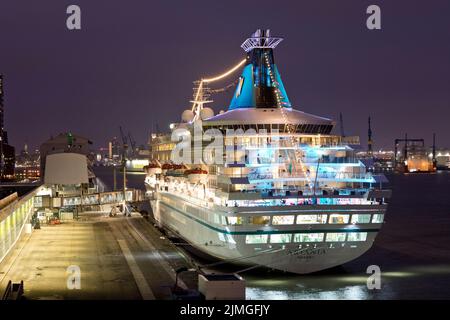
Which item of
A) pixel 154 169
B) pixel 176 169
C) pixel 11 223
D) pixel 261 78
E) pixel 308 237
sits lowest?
pixel 308 237

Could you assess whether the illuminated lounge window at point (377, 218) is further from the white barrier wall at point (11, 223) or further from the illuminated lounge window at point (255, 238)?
the white barrier wall at point (11, 223)

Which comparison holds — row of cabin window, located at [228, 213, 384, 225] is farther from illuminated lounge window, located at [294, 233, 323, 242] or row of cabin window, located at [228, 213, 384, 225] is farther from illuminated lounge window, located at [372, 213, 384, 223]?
illuminated lounge window, located at [294, 233, 323, 242]

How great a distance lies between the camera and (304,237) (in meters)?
37.0

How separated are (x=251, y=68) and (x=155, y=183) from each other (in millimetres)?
21928

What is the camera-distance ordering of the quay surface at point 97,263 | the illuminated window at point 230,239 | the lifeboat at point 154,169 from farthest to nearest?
the lifeboat at point 154,169 < the illuminated window at point 230,239 < the quay surface at point 97,263

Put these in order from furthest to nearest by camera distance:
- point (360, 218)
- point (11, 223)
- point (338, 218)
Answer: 1. point (11, 223)
2. point (360, 218)
3. point (338, 218)

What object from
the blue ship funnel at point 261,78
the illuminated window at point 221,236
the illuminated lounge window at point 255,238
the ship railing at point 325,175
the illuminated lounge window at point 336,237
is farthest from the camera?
the blue ship funnel at point 261,78

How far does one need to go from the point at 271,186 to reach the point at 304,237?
457 centimetres

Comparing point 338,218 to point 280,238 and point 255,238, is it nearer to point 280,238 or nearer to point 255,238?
point 280,238

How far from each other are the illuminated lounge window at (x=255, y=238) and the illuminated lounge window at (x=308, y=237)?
1577 millimetres

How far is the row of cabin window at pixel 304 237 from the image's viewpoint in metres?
36.7

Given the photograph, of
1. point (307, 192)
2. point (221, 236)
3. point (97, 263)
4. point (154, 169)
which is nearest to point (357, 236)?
point (307, 192)

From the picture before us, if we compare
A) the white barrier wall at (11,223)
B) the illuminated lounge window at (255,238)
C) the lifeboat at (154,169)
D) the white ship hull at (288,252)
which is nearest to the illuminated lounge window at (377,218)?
the white ship hull at (288,252)

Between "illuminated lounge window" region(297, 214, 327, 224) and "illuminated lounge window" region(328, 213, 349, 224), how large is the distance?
Result: 0.43m
